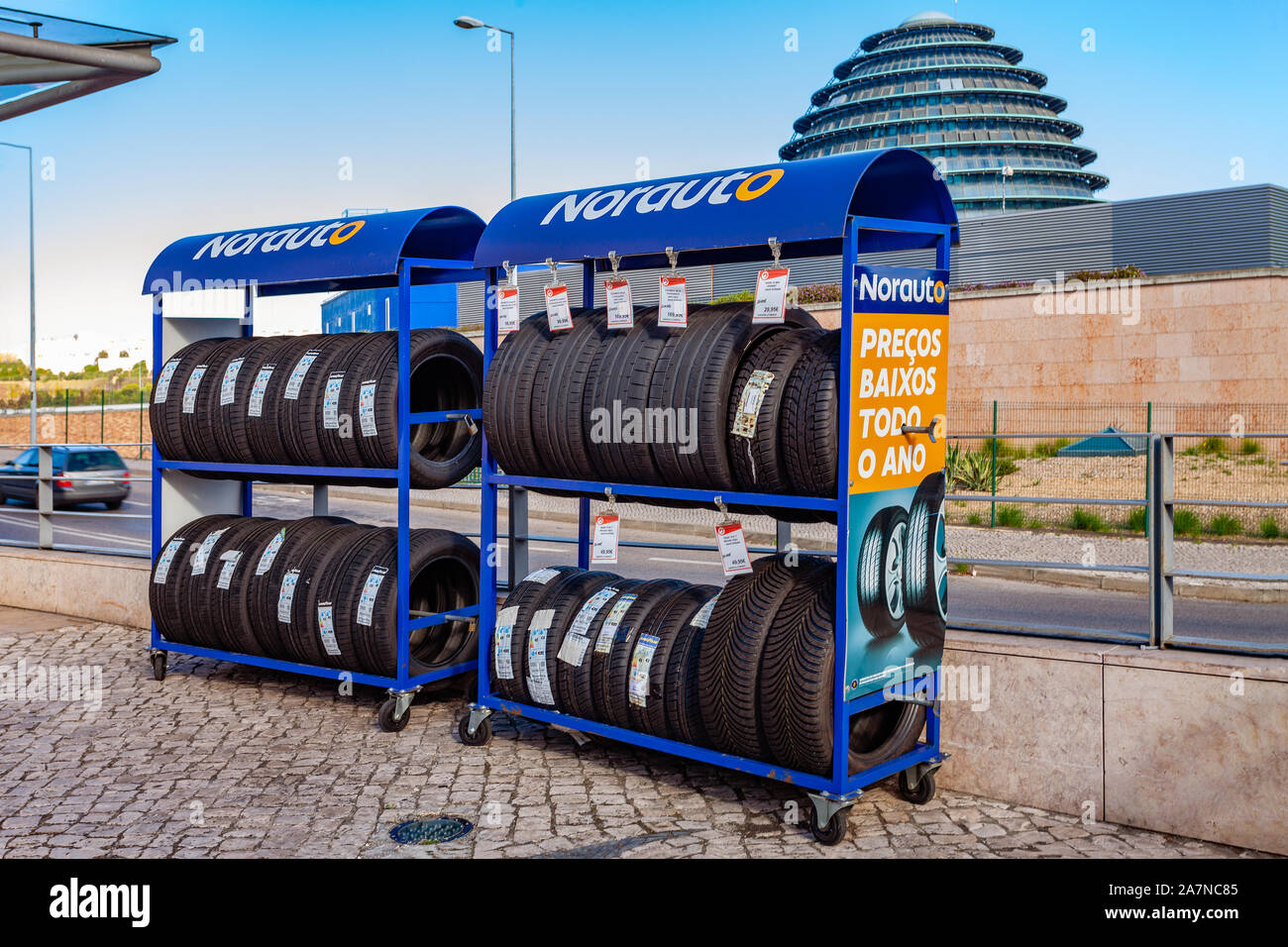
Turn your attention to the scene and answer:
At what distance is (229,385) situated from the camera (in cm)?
770

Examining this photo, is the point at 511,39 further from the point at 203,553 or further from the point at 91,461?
the point at 203,553

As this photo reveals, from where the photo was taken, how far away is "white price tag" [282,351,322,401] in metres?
7.35

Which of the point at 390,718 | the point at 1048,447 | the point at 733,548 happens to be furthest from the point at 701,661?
the point at 1048,447

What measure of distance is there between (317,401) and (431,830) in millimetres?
3192

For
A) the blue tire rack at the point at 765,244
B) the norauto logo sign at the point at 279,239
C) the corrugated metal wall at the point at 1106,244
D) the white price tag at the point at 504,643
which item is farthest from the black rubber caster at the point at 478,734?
the corrugated metal wall at the point at 1106,244

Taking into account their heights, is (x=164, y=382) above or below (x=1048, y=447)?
above

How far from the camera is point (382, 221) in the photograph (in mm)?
7098

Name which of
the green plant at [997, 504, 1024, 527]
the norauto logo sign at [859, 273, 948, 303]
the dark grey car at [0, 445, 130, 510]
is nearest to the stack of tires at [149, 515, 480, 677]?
the norauto logo sign at [859, 273, 948, 303]

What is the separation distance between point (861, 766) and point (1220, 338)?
23720 millimetres

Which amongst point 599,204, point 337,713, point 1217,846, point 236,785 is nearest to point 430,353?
point 599,204

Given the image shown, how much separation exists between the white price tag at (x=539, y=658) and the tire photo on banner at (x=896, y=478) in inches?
72.5

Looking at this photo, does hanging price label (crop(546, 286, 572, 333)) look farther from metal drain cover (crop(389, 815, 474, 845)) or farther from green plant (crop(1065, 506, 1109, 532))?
green plant (crop(1065, 506, 1109, 532))

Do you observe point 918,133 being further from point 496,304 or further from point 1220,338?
point 496,304

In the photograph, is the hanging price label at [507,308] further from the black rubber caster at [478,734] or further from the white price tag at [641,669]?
the black rubber caster at [478,734]
